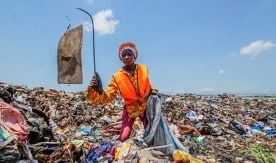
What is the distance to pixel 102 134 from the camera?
7.44 m

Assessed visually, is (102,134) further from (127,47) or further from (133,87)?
(127,47)

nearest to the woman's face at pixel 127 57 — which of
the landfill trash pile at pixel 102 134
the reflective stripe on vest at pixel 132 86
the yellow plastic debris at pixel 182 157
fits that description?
the reflective stripe on vest at pixel 132 86

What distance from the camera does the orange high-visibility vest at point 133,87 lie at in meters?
4.94

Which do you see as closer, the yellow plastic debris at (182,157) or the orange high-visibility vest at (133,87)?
the yellow plastic debris at (182,157)

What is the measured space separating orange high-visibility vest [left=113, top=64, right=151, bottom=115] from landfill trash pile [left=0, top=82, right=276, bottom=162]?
57 cm

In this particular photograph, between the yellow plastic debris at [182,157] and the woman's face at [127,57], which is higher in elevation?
the woman's face at [127,57]

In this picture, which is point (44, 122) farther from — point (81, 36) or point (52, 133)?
point (81, 36)

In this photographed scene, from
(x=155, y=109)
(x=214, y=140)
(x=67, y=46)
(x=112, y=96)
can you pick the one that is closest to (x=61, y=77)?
(x=67, y=46)

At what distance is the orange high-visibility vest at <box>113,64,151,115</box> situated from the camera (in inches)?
194

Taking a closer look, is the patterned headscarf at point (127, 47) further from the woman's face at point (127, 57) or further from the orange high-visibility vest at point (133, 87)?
the orange high-visibility vest at point (133, 87)

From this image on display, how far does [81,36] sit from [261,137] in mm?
6014

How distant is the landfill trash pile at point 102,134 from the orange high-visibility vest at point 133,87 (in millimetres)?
566

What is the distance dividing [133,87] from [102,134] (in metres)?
2.74

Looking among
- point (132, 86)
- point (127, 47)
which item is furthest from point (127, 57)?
point (132, 86)
